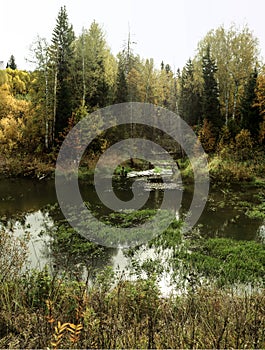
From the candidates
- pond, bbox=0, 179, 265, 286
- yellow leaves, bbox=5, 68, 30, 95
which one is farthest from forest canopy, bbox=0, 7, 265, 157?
yellow leaves, bbox=5, 68, 30, 95

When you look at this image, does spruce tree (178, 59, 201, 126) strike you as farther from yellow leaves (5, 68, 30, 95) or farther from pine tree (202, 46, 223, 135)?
yellow leaves (5, 68, 30, 95)

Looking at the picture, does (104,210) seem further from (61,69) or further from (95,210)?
(61,69)

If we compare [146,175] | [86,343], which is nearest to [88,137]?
[146,175]

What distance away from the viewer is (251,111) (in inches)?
893

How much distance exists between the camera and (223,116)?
2658cm

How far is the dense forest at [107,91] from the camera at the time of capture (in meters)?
21.4

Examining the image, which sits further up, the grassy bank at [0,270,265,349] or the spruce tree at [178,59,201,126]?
the spruce tree at [178,59,201,126]

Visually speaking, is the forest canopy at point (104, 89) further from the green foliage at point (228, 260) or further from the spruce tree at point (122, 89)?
the green foliage at point (228, 260)

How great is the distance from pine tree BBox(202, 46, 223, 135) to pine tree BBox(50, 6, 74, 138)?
11027mm

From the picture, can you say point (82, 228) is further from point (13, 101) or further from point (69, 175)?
point (13, 101)

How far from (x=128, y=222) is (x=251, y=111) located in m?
16.4

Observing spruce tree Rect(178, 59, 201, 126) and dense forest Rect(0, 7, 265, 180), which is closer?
dense forest Rect(0, 7, 265, 180)

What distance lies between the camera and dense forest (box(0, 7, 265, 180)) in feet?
70.3

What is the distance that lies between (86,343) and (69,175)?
16.8 metres
